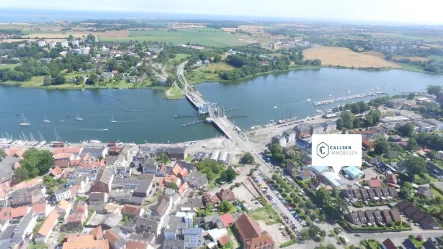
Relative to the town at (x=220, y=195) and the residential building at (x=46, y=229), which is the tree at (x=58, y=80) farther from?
the residential building at (x=46, y=229)

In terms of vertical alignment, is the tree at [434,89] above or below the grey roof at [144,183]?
above

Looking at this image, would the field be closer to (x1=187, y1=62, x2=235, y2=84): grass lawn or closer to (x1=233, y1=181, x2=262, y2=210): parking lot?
(x1=187, y1=62, x2=235, y2=84): grass lawn

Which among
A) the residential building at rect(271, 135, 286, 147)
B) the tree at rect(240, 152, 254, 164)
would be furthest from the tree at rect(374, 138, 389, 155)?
the tree at rect(240, 152, 254, 164)

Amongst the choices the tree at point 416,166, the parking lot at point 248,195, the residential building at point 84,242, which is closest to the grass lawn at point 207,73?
the parking lot at point 248,195

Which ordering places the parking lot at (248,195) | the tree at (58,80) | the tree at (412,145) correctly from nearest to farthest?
1. the parking lot at (248,195)
2. the tree at (412,145)
3. the tree at (58,80)

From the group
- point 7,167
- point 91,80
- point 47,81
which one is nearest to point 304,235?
point 7,167

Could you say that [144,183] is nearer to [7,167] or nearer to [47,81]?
[7,167]
